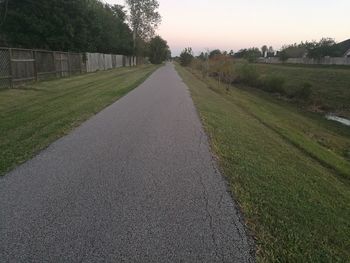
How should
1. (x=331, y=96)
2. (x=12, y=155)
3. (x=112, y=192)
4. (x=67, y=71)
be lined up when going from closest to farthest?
1. (x=112, y=192)
2. (x=12, y=155)
3. (x=67, y=71)
4. (x=331, y=96)

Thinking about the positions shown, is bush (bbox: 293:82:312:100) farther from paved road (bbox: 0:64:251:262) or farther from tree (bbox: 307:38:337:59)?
tree (bbox: 307:38:337:59)

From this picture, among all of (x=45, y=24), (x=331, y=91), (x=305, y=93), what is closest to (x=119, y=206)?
(x=305, y=93)

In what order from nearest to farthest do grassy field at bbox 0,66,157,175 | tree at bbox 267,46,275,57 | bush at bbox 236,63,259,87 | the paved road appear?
the paved road → grassy field at bbox 0,66,157,175 → bush at bbox 236,63,259,87 → tree at bbox 267,46,275,57

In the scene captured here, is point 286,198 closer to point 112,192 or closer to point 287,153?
point 112,192

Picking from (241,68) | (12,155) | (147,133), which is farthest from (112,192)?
(241,68)

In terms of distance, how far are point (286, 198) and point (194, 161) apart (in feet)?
6.21

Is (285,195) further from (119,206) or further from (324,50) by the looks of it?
(324,50)

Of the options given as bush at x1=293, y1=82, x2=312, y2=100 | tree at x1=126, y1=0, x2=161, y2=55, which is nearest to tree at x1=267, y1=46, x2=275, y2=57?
tree at x1=126, y1=0, x2=161, y2=55

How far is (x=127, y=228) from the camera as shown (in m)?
3.71

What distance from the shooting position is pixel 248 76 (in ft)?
134

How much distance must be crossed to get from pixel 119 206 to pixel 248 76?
3870 centimetres

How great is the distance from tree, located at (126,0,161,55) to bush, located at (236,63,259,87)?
94.3 feet

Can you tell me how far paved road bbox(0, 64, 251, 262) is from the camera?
10.9 ft

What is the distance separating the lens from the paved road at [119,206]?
3.32 m
